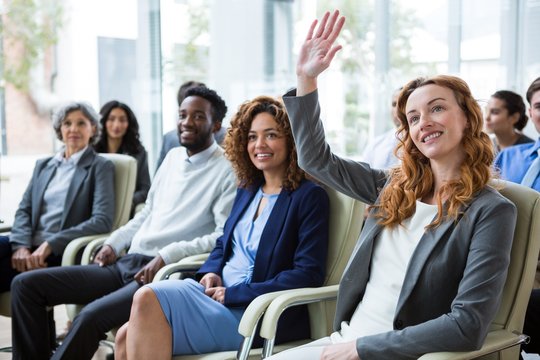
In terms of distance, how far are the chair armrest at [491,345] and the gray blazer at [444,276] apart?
2 cm

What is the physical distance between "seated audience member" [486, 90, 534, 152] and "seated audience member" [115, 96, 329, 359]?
7.00 feet

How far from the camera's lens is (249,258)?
8.49 feet

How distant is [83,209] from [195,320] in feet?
4.76

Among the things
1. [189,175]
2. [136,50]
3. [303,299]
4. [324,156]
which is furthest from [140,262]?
[136,50]

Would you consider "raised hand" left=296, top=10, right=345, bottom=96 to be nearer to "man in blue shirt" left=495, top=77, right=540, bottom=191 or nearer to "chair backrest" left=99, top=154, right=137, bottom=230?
"man in blue shirt" left=495, top=77, right=540, bottom=191

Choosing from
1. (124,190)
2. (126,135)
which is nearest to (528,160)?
(124,190)

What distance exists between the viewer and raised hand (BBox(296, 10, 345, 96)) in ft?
6.56

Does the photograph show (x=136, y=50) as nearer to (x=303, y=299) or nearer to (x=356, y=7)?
(x=356, y=7)

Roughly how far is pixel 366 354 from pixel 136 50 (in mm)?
4340

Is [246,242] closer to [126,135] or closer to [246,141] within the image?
[246,141]

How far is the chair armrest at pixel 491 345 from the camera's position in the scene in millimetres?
1770

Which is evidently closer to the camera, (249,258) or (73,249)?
(249,258)

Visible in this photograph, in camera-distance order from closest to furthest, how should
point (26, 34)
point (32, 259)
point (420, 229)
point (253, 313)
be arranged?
point (420, 229) → point (253, 313) → point (32, 259) → point (26, 34)

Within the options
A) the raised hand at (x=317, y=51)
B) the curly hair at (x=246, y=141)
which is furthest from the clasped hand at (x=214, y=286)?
the raised hand at (x=317, y=51)
